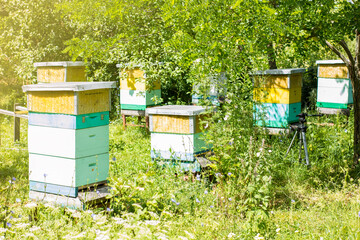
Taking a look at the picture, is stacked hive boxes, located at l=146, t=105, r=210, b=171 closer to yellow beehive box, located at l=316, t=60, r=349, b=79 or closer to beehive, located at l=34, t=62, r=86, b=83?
yellow beehive box, located at l=316, t=60, r=349, b=79

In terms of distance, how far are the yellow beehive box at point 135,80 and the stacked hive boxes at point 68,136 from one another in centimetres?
457

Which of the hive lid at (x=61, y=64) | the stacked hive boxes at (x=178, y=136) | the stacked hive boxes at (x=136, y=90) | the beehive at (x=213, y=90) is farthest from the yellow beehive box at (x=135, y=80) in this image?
the stacked hive boxes at (x=178, y=136)

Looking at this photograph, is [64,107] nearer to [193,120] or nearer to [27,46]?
[193,120]

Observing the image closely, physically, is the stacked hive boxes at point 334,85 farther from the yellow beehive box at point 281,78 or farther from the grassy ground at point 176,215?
the grassy ground at point 176,215

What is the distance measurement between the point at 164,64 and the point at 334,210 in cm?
576

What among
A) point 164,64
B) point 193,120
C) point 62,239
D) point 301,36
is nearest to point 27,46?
point 164,64

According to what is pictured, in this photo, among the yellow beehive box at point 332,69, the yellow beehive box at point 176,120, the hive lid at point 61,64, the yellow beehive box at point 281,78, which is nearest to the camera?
the yellow beehive box at point 176,120

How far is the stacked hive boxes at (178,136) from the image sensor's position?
5902 mm

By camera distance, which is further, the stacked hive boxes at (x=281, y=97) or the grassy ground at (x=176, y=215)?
the stacked hive boxes at (x=281, y=97)

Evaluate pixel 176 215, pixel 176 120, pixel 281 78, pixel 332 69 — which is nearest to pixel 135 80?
pixel 281 78

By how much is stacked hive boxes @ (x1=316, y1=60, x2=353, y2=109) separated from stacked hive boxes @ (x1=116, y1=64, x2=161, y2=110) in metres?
3.45

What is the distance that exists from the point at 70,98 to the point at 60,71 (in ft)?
19.6

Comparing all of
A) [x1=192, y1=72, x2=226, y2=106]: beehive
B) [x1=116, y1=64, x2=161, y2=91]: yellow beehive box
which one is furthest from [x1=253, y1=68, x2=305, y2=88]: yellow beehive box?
[x1=116, y1=64, x2=161, y2=91]: yellow beehive box

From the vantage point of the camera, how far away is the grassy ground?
3.90m
